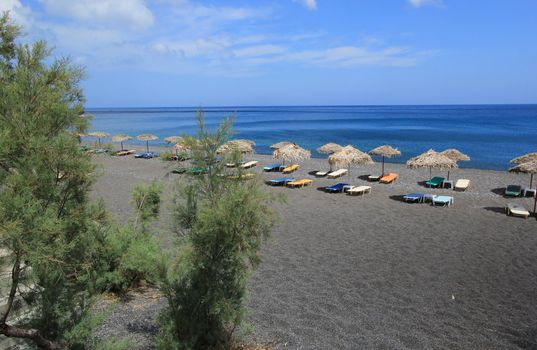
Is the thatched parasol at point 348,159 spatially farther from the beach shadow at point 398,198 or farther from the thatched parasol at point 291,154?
the beach shadow at point 398,198

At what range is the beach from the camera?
6.22m

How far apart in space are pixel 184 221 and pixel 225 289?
3.36ft

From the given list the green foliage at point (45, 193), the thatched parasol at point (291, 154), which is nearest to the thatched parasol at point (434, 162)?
the thatched parasol at point (291, 154)

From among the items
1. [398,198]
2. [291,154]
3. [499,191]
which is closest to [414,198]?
[398,198]

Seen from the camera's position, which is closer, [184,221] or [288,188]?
[184,221]

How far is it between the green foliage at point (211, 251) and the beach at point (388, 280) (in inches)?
20.7

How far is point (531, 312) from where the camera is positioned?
6.93 m

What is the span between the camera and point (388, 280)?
27.0 feet

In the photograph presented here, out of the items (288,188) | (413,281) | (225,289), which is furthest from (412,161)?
(225,289)

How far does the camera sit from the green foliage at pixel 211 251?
181 inches

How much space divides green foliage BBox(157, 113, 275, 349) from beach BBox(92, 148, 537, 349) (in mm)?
526

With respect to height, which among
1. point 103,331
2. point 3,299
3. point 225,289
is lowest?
point 103,331

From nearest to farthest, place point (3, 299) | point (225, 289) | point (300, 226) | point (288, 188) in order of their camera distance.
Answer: point (225, 289) < point (3, 299) < point (300, 226) < point (288, 188)

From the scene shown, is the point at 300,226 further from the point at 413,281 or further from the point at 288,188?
the point at 288,188
